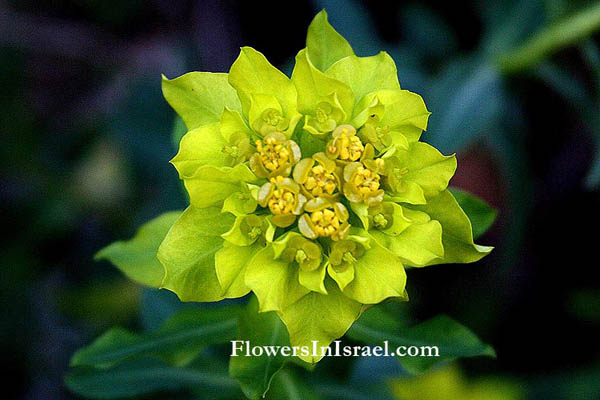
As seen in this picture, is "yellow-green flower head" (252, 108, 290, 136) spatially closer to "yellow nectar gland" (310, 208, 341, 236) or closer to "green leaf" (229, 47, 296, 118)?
"green leaf" (229, 47, 296, 118)

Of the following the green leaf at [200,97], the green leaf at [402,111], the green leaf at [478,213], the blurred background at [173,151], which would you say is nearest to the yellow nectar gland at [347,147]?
the green leaf at [402,111]

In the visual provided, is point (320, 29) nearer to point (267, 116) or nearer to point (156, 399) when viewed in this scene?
point (267, 116)

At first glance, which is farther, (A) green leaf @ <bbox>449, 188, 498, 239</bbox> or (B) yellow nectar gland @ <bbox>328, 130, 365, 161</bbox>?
(A) green leaf @ <bbox>449, 188, 498, 239</bbox>

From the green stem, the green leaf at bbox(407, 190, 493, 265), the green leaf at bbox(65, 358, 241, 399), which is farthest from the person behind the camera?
the green stem

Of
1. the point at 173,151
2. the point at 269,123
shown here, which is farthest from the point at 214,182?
the point at 173,151

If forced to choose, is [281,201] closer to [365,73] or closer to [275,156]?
[275,156]

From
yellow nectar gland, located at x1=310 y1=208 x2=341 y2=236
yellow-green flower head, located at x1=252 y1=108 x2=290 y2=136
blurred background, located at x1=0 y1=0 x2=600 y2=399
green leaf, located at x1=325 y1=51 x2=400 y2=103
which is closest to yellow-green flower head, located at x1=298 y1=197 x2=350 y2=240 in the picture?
yellow nectar gland, located at x1=310 y1=208 x2=341 y2=236
